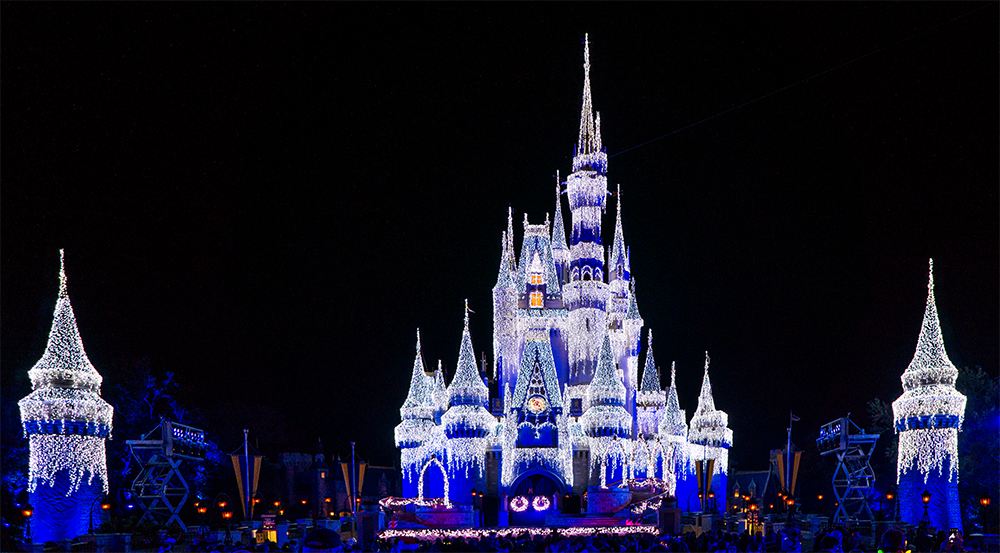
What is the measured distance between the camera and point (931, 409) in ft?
107

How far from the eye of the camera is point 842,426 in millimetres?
36469

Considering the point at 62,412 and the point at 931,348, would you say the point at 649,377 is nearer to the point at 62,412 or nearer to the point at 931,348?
the point at 931,348

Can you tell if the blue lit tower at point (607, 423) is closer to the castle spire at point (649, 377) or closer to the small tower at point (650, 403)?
the small tower at point (650, 403)

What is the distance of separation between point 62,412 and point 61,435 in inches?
31.5

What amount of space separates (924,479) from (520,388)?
78.6 feet

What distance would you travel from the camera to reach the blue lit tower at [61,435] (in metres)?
30.3

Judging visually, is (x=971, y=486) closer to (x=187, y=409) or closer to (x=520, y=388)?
(x=520, y=388)

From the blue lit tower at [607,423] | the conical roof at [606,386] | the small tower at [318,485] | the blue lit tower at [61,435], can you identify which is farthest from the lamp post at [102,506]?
the small tower at [318,485]

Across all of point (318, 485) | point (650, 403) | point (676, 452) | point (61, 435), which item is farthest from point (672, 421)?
point (61, 435)

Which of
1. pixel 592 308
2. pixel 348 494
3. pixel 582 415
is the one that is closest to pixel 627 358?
pixel 592 308

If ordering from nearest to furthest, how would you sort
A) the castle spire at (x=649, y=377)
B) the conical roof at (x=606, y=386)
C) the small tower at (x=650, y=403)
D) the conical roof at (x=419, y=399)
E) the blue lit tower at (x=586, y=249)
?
the conical roof at (x=606, y=386) → the conical roof at (x=419, y=399) → the small tower at (x=650, y=403) → the blue lit tower at (x=586, y=249) → the castle spire at (x=649, y=377)

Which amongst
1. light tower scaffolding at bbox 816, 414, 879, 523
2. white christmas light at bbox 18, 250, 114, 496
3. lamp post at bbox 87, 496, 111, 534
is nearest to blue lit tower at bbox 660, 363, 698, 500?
light tower scaffolding at bbox 816, 414, 879, 523

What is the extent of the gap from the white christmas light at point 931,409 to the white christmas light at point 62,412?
94.8 ft

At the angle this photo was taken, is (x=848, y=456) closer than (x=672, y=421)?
Yes
